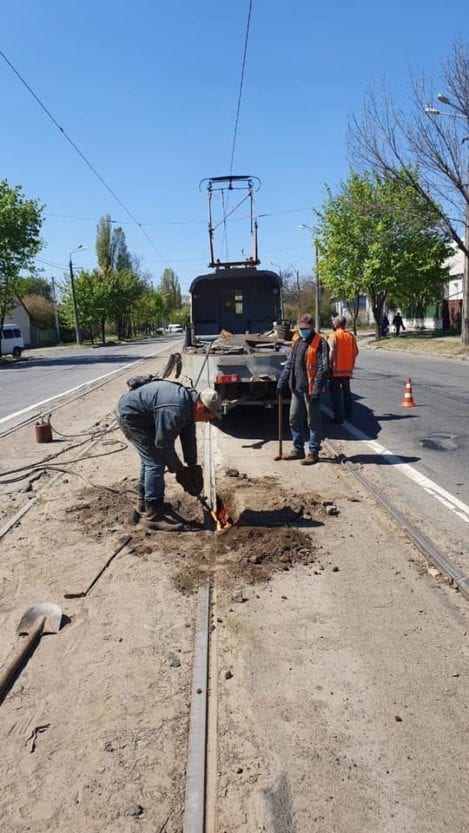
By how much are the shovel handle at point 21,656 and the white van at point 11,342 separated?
133 ft

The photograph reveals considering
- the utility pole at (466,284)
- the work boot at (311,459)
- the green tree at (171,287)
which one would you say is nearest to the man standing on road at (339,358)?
the work boot at (311,459)

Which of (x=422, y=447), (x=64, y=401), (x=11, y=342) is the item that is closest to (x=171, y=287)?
(x=11, y=342)

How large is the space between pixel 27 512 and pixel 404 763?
14.4 feet

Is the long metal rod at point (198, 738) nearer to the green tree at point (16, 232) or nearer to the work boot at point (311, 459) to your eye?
the work boot at point (311, 459)

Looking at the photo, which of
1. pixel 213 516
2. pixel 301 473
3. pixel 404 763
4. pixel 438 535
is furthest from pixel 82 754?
pixel 301 473

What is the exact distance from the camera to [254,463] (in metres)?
7.71

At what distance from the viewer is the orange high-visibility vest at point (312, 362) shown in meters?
7.55

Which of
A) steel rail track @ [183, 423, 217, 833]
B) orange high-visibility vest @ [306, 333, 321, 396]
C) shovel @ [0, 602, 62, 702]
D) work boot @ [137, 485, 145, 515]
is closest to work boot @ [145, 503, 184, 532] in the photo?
work boot @ [137, 485, 145, 515]

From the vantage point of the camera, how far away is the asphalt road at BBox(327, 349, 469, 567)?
217 inches

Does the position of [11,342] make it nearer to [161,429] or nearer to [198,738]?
[161,429]

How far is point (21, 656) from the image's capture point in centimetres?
338

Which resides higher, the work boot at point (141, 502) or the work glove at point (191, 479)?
the work glove at point (191, 479)

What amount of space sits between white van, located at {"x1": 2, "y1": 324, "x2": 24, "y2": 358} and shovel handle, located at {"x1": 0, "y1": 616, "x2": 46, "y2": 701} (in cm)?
4044

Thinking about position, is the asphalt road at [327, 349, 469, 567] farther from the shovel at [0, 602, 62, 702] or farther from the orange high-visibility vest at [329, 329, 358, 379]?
the shovel at [0, 602, 62, 702]
